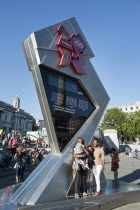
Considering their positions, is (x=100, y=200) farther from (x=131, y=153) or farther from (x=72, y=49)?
(x=131, y=153)

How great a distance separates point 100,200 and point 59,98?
350cm

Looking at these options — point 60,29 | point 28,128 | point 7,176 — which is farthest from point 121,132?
point 60,29

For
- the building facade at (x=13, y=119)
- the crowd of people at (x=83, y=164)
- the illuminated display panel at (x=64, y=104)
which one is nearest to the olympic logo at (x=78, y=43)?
the illuminated display panel at (x=64, y=104)

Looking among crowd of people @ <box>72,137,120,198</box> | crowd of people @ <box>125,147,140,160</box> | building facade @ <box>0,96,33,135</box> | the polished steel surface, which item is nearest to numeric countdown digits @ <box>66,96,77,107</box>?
crowd of people @ <box>72,137,120,198</box>

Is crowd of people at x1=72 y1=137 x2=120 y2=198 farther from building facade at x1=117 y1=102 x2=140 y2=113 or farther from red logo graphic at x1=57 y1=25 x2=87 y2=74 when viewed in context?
building facade at x1=117 y1=102 x2=140 y2=113

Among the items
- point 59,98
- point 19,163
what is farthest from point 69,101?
point 19,163

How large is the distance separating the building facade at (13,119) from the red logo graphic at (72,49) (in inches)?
2571

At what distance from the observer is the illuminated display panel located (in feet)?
20.4

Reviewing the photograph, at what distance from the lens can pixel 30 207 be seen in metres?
4.66

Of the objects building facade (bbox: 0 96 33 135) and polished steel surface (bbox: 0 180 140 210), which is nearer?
polished steel surface (bbox: 0 180 140 210)

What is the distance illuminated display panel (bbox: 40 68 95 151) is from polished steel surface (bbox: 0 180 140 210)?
174 centimetres

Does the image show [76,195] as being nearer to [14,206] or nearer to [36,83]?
[14,206]

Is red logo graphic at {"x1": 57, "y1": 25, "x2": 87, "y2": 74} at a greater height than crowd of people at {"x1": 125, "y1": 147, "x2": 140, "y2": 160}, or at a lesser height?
greater

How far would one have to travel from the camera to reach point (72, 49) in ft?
22.8
